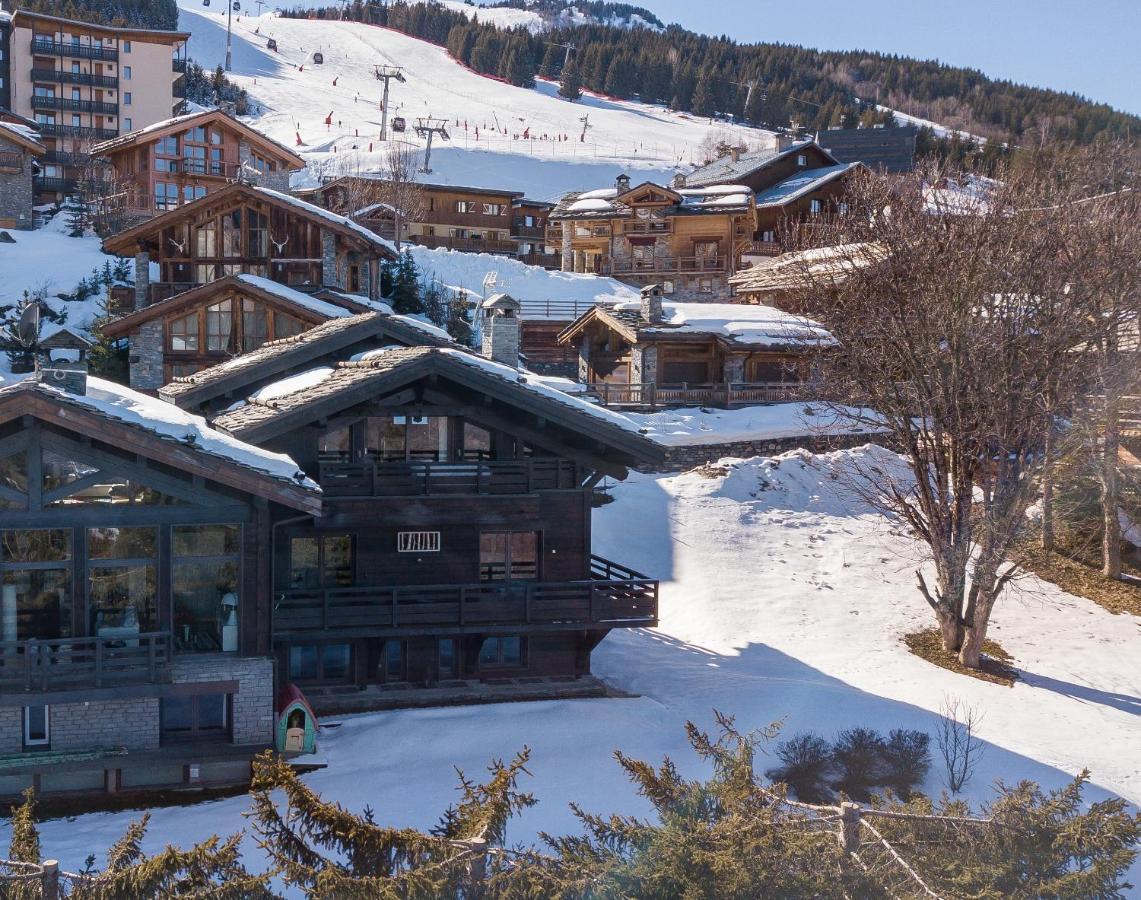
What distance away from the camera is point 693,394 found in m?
41.8

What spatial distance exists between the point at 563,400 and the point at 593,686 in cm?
511

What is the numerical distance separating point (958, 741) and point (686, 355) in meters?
28.0

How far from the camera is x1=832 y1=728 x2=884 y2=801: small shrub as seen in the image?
16438 millimetres

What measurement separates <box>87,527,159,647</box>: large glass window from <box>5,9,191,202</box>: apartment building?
2524 inches

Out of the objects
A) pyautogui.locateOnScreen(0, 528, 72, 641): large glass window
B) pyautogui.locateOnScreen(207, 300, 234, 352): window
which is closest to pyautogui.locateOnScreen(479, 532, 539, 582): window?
pyautogui.locateOnScreen(0, 528, 72, 641): large glass window

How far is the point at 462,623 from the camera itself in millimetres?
18656

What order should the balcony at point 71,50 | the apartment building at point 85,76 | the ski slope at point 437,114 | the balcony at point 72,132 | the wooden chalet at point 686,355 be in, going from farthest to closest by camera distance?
the ski slope at point 437,114 < the balcony at point 71,50 < the apartment building at point 85,76 < the balcony at point 72,132 < the wooden chalet at point 686,355

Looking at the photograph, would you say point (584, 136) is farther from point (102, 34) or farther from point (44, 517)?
point (44, 517)

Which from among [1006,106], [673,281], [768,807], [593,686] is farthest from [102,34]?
[1006,106]

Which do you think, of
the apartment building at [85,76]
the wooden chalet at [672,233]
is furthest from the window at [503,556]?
the apartment building at [85,76]

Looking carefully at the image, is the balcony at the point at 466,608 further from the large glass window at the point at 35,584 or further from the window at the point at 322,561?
the large glass window at the point at 35,584

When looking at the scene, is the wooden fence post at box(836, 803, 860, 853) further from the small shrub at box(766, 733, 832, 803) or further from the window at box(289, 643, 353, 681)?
the window at box(289, 643, 353, 681)

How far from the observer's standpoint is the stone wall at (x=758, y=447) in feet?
117

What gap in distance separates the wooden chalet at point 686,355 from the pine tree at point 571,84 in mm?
99861
